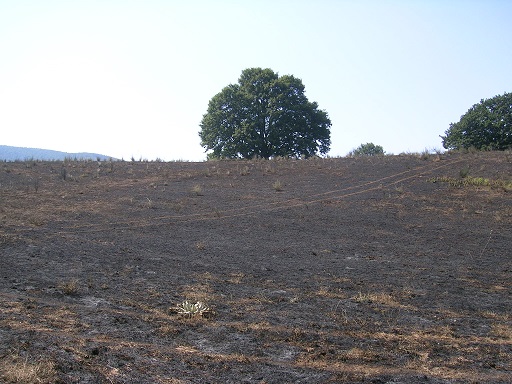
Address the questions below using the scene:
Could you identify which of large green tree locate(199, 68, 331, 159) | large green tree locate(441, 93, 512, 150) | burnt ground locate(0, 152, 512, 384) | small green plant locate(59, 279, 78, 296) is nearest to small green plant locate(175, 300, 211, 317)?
burnt ground locate(0, 152, 512, 384)

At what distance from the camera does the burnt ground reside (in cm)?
552

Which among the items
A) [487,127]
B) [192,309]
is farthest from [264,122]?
[192,309]

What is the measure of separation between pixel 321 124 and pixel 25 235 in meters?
35.1

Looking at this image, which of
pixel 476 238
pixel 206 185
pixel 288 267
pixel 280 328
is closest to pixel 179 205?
pixel 206 185

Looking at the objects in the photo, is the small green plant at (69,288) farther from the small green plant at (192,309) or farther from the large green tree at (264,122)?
the large green tree at (264,122)

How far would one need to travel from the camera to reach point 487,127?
140 feet

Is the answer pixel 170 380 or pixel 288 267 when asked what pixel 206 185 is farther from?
pixel 170 380

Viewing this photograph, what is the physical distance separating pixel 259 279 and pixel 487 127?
3885 cm

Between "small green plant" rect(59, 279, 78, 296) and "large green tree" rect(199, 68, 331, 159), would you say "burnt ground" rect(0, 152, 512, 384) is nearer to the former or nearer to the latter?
"small green plant" rect(59, 279, 78, 296)

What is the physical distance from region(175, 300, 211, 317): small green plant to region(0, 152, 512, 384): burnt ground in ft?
0.29

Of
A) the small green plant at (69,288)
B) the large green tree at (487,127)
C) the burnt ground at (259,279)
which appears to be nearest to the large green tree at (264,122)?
the large green tree at (487,127)

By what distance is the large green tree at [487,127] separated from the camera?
41812 millimetres

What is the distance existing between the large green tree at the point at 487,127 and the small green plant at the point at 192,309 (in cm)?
3824

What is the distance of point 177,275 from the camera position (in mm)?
9781
